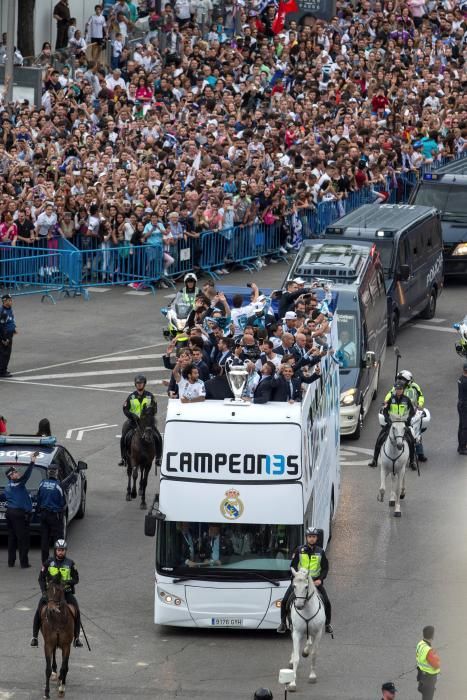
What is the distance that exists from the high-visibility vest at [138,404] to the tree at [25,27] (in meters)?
27.7

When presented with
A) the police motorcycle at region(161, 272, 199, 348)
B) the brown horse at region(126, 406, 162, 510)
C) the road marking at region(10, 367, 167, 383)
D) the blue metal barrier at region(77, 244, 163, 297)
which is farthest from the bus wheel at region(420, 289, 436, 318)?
the brown horse at region(126, 406, 162, 510)

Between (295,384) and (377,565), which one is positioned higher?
(295,384)

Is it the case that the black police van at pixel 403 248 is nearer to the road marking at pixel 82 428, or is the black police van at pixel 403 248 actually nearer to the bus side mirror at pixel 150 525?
the road marking at pixel 82 428

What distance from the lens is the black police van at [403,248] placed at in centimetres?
3759

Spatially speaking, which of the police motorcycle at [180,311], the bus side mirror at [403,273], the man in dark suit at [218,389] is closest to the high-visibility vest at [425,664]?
the man in dark suit at [218,389]

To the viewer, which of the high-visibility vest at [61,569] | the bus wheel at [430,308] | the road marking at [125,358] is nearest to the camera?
the high-visibility vest at [61,569]

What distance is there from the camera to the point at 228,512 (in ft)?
70.2

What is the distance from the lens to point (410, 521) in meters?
26.7

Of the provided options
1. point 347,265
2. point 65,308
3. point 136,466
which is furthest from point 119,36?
point 136,466

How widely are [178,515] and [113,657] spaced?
5.91ft

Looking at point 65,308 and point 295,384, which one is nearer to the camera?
point 295,384

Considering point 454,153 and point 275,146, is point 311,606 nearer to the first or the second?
point 275,146

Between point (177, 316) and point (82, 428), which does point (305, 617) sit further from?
point (177, 316)

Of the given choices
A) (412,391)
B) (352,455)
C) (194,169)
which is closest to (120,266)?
(194,169)
